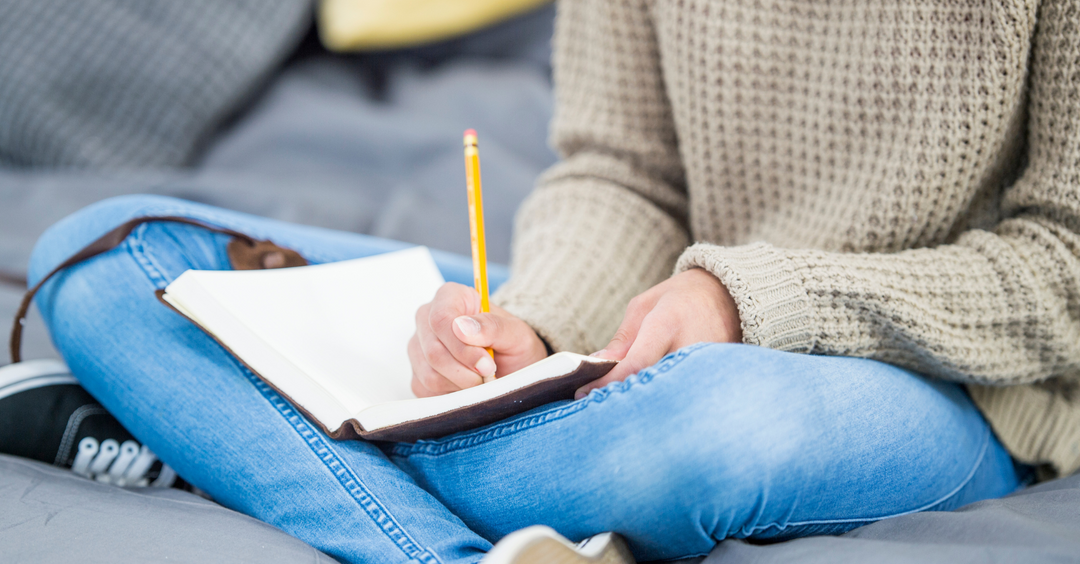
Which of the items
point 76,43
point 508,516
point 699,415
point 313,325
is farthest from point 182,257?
point 76,43

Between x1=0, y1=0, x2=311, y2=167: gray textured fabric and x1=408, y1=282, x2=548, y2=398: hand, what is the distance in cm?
88

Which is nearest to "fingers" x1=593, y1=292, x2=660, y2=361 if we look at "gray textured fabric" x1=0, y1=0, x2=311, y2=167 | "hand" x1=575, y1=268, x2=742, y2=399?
"hand" x1=575, y1=268, x2=742, y2=399

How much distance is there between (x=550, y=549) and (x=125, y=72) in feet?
3.77

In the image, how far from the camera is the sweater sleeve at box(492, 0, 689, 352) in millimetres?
711

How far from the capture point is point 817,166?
65 centimetres

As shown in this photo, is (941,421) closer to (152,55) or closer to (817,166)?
(817,166)

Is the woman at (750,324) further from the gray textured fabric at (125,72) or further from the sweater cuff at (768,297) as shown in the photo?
the gray textured fabric at (125,72)

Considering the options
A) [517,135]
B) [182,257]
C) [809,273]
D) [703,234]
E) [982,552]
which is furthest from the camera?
[517,135]

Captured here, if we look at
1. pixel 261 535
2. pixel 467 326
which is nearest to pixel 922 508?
pixel 467 326

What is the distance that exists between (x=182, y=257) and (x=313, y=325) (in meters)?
0.17

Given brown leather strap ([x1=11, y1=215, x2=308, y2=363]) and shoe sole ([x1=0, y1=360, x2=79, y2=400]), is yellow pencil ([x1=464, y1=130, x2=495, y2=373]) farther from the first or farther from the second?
shoe sole ([x1=0, y1=360, x2=79, y2=400])

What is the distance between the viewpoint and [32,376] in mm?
628

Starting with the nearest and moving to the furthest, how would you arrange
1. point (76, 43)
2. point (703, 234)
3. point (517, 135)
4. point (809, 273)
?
point (809, 273) → point (703, 234) → point (76, 43) → point (517, 135)

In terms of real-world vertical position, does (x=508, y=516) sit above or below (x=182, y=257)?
below
